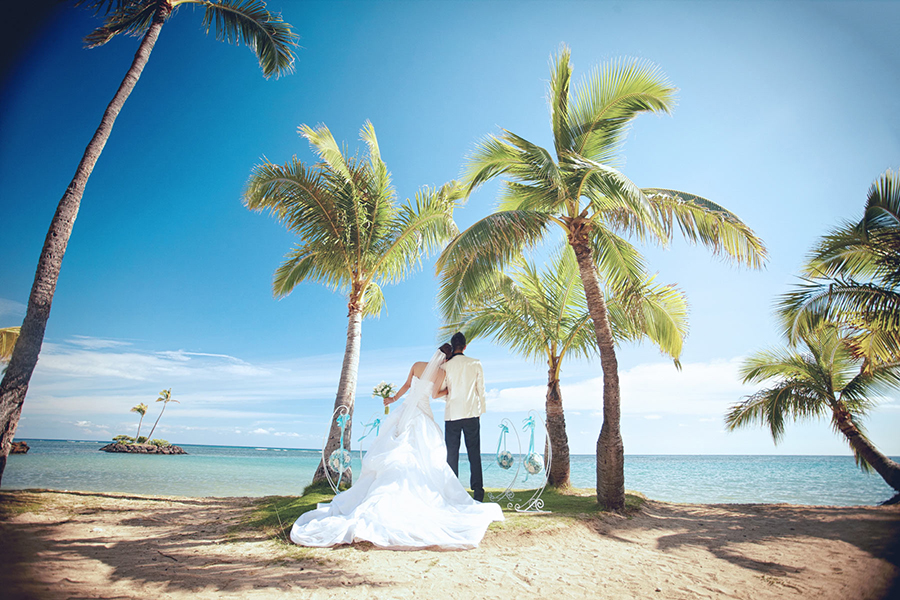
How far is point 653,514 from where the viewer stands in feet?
24.8

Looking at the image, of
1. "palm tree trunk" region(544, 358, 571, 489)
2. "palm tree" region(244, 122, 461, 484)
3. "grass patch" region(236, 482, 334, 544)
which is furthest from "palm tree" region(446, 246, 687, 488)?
"grass patch" region(236, 482, 334, 544)

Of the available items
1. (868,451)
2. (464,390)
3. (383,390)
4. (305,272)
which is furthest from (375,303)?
(868,451)

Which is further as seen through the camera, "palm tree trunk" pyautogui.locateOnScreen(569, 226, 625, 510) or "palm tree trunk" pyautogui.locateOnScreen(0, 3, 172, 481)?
"palm tree trunk" pyautogui.locateOnScreen(569, 226, 625, 510)

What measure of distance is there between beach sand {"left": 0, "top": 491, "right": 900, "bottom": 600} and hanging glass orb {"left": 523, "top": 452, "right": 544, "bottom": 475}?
0.84 m

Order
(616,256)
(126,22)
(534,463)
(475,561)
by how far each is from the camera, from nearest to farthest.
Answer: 1. (475,561)
2. (534,463)
3. (126,22)
4. (616,256)

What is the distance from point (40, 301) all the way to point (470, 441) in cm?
601

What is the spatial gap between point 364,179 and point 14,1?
719cm

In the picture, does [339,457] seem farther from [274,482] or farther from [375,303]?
[274,482]

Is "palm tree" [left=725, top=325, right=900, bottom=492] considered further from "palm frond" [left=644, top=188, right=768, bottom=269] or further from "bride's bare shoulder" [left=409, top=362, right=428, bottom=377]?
"bride's bare shoulder" [left=409, top=362, right=428, bottom=377]

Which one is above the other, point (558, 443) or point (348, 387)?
point (348, 387)

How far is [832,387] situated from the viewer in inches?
410

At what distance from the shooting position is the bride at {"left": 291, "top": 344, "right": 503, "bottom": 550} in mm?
4547

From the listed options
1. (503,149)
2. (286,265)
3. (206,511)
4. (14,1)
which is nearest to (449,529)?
(206,511)

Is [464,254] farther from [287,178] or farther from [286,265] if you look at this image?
[286,265]
